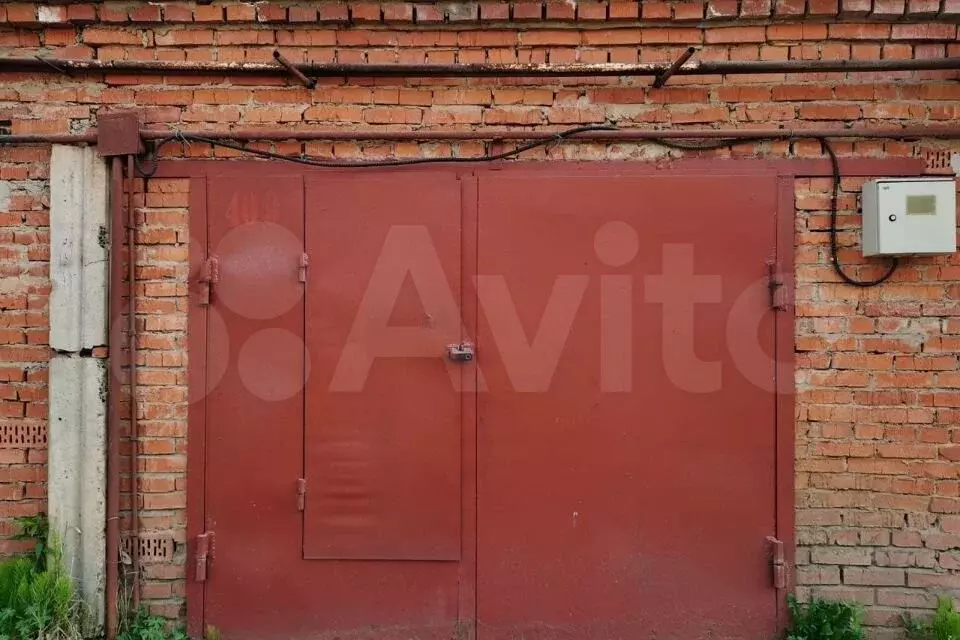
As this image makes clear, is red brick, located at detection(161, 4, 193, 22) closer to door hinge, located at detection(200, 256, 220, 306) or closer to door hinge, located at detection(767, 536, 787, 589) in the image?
door hinge, located at detection(200, 256, 220, 306)

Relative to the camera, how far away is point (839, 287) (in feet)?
9.65

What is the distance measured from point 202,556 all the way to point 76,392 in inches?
39.1

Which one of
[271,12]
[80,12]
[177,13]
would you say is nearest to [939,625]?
[271,12]

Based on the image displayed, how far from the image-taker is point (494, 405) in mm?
2941

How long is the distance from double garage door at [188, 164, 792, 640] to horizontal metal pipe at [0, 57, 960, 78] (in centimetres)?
50

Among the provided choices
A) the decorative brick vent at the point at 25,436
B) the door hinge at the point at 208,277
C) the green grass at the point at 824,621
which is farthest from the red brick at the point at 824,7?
the decorative brick vent at the point at 25,436

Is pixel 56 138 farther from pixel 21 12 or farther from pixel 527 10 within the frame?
pixel 527 10

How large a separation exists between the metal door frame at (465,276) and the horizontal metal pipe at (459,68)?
425 millimetres

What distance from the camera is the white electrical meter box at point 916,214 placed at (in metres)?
2.79

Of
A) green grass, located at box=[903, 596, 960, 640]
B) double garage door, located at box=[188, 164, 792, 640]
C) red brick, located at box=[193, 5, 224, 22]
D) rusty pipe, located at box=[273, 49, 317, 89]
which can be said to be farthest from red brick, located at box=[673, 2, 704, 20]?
green grass, located at box=[903, 596, 960, 640]

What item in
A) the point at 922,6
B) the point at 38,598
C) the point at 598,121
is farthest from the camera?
the point at 598,121

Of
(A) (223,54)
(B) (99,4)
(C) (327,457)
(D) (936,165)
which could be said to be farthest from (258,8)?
(D) (936,165)

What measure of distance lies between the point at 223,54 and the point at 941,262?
3.63 metres

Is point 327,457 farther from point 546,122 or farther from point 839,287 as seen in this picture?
point 839,287
